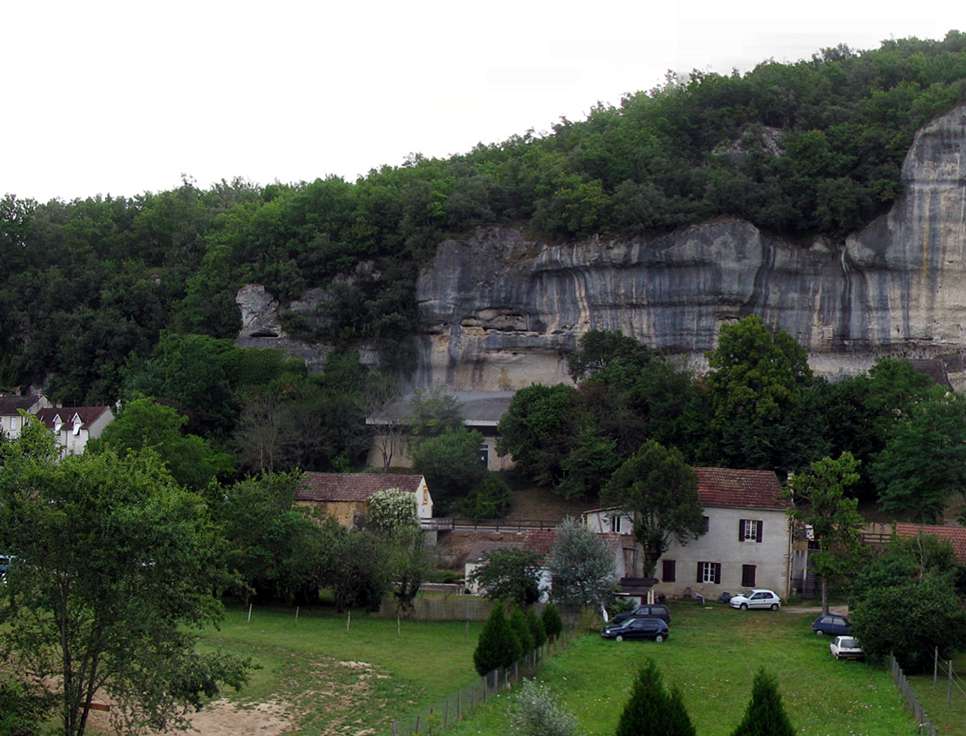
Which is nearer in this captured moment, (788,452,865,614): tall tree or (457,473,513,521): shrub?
(788,452,865,614): tall tree

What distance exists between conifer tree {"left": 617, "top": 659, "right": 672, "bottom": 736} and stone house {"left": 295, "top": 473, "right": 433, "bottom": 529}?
2932 cm

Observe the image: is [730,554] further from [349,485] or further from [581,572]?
[349,485]

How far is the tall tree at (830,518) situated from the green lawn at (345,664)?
10530mm

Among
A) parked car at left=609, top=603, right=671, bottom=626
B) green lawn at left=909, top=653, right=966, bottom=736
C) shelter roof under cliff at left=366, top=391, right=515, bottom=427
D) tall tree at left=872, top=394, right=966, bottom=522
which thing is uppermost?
shelter roof under cliff at left=366, top=391, right=515, bottom=427

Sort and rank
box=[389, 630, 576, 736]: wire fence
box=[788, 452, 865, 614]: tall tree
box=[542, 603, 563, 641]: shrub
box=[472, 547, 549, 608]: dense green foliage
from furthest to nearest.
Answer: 1. box=[788, 452, 865, 614]: tall tree
2. box=[472, 547, 549, 608]: dense green foliage
3. box=[542, 603, 563, 641]: shrub
4. box=[389, 630, 576, 736]: wire fence

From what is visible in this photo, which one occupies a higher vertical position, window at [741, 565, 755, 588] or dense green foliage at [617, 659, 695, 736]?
window at [741, 565, 755, 588]

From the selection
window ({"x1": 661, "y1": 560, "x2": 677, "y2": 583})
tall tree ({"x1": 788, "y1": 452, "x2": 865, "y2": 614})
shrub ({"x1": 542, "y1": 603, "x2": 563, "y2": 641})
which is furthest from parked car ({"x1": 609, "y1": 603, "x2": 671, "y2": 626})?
window ({"x1": 661, "y1": 560, "x2": 677, "y2": 583})

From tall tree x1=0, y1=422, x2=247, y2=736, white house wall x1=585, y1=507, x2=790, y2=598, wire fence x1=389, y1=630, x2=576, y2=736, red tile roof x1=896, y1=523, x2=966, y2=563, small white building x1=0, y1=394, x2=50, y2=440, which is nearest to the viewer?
tall tree x1=0, y1=422, x2=247, y2=736

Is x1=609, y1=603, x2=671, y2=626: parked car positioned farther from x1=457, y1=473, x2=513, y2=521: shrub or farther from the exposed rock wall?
the exposed rock wall

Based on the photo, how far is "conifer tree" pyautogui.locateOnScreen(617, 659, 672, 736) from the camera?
68.6ft

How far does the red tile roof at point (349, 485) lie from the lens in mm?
51625

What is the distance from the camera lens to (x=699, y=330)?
209ft

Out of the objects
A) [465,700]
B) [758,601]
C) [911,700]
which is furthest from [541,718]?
[758,601]

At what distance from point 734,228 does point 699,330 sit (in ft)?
16.7
